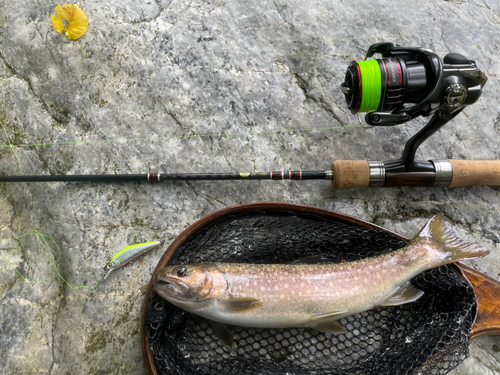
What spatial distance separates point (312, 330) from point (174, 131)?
5.49 ft

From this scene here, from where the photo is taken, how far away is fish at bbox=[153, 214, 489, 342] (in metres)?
2.01

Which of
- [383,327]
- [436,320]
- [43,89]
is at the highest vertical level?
[43,89]

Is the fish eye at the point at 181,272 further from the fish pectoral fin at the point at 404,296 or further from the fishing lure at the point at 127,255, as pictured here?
the fish pectoral fin at the point at 404,296

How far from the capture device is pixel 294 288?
2062mm

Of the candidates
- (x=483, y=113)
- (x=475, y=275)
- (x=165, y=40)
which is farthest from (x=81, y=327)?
(x=483, y=113)

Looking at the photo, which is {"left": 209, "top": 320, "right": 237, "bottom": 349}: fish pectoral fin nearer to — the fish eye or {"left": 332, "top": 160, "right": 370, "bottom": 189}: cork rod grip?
the fish eye

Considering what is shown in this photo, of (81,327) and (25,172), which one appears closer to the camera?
(81,327)

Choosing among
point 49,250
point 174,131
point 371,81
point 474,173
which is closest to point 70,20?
point 174,131

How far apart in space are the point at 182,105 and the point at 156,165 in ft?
1.63

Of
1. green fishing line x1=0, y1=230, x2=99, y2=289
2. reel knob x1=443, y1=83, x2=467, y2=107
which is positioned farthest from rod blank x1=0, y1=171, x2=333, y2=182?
reel knob x1=443, y1=83, x2=467, y2=107

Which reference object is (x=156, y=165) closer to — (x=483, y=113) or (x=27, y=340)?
(x=27, y=340)

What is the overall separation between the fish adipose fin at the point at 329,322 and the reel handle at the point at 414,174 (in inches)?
33.3

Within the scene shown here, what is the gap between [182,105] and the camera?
2.80m

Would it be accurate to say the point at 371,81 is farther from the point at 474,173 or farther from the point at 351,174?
the point at 474,173
